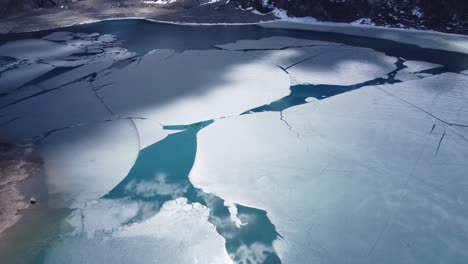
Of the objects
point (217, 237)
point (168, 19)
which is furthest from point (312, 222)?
point (168, 19)

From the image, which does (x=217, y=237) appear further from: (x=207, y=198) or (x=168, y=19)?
(x=168, y=19)

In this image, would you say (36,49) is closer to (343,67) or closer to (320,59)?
(320,59)

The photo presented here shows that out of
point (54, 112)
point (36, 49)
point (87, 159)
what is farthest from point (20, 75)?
point (87, 159)

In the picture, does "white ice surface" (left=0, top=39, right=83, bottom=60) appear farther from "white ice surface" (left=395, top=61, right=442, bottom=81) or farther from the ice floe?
"white ice surface" (left=395, top=61, right=442, bottom=81)

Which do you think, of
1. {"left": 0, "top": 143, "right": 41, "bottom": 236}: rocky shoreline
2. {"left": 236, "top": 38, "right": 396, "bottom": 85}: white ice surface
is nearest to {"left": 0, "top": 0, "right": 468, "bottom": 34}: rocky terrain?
{"left": 236, "top": 38, "right": 396, "bottom": 85}: white ice surface

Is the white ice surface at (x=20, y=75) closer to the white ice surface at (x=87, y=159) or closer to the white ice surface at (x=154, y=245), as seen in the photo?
the white ice surface at (x=87, y=159)

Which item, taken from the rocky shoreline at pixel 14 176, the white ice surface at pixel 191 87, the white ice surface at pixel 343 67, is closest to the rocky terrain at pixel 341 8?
the white ice surface at pixel 343 67

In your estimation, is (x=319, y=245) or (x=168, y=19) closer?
(x=319, y=245)
